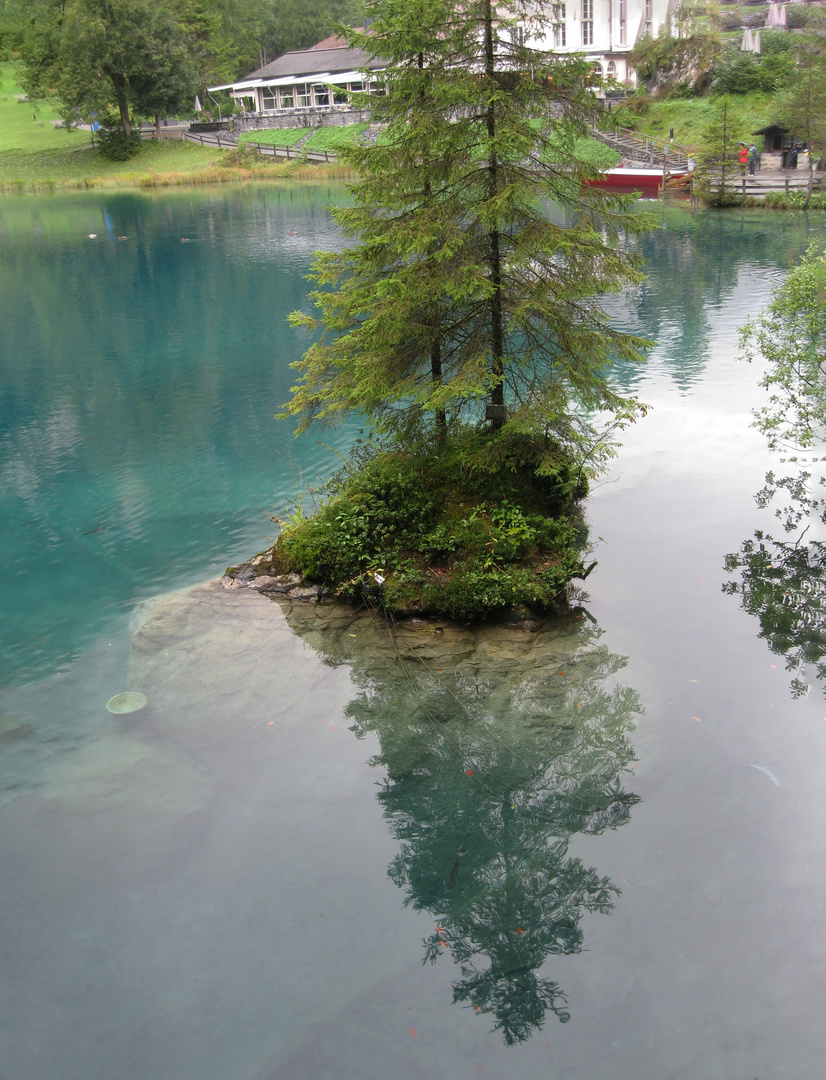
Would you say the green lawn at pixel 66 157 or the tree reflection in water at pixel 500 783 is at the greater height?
the green lawn at pixel 66 157

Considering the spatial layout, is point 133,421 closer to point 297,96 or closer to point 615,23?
point 615,23

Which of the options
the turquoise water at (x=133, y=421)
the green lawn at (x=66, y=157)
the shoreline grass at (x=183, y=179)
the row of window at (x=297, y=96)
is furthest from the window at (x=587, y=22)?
the turquoise water at (x=133, y=421)

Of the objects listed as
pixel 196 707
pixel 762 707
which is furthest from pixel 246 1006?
pixel 762 707

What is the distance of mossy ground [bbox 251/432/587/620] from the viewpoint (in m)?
11.9

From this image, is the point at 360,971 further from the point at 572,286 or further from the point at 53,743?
the point at 572,286

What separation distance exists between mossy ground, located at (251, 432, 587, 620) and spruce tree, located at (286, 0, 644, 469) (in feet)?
3.22

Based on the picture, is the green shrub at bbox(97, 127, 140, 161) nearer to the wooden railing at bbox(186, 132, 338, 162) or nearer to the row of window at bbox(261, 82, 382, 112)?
the wooden railing at bbox(186, 132, 338, 162)

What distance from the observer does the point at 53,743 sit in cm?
1002

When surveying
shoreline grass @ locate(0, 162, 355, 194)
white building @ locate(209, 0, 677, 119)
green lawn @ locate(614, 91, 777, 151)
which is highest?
white building @ locate(209, 0, 677, 119)

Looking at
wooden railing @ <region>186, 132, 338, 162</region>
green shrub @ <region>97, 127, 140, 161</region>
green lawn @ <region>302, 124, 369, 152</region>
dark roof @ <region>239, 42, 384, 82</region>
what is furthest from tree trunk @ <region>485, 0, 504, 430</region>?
dark roof @ <region>239, 42, 384, 82</region>

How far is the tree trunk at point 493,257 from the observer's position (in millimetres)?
11211

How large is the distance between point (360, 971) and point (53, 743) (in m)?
4.83

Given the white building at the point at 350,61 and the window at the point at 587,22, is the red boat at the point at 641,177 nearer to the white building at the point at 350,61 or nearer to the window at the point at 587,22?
the white building at the point at 350,61

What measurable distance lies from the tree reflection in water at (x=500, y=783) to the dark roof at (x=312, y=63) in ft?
245
